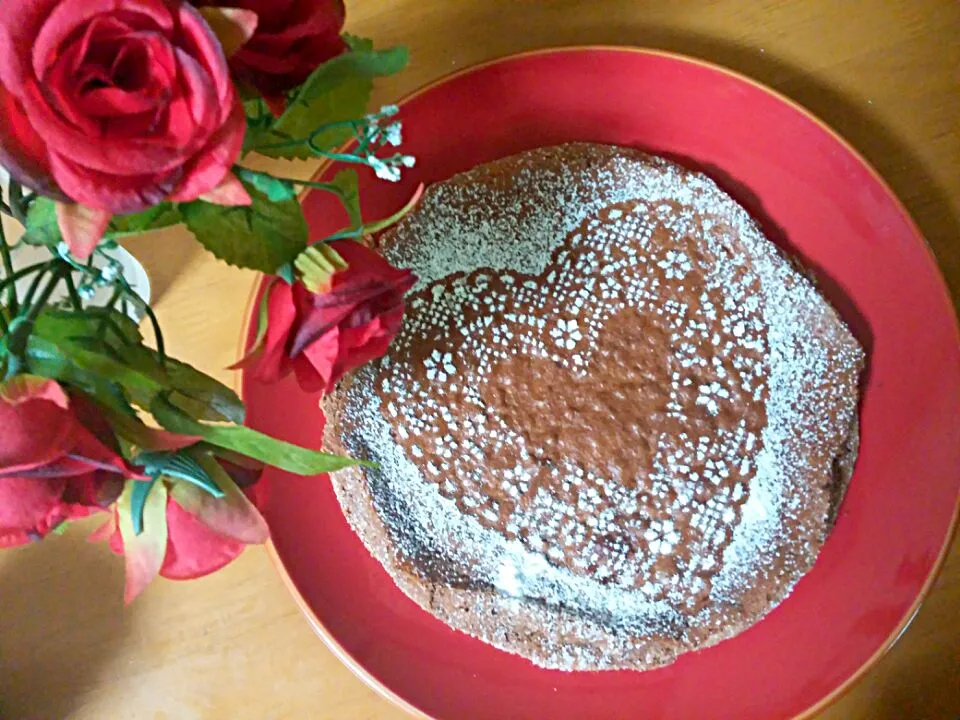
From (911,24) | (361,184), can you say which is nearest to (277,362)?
(361,184)

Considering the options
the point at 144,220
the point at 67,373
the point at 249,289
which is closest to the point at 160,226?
the point at 144,220

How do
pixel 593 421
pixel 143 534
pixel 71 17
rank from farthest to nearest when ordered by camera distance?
pixel 593 421
pixel 143 534
pixel 71 17

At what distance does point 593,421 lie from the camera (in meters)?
0.76

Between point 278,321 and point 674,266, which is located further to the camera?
point 674,266

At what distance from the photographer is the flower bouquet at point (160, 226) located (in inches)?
13.5

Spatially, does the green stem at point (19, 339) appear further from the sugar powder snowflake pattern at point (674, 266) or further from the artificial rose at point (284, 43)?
the sugar powder snowflake pattern at point (674, 266)

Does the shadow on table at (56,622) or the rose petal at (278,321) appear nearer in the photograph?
the rose petal at (278,321)

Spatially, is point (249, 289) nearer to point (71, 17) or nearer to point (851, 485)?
point (71, 17)

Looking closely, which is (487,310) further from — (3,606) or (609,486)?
(3,606)

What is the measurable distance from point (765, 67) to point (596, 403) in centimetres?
40

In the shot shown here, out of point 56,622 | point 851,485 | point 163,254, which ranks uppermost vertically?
point 851,485

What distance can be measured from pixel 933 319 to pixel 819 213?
0.50ft

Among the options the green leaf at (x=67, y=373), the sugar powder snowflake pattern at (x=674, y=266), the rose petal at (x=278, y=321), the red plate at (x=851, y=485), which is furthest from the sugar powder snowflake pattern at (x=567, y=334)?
the green leaf at (x=67, y=373)

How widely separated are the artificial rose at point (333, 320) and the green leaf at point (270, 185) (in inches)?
2.8
